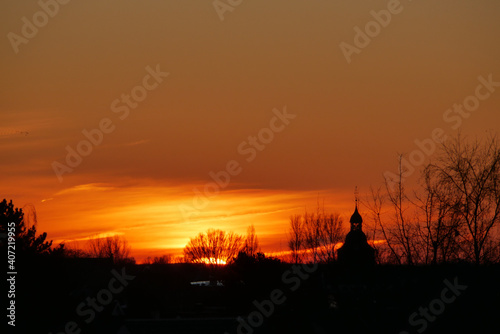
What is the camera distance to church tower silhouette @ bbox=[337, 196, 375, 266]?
97562 mm

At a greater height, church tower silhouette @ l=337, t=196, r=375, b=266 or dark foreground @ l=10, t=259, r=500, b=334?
church tower silhouette @ l=337, t=196, r=375, b=266

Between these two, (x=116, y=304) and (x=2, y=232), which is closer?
(x=2, y=232)

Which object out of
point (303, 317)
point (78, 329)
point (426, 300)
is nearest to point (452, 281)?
point (426, 300)

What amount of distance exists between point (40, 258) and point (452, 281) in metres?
23.9

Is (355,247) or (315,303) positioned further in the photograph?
(355,247)

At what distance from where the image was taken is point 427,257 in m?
55.7

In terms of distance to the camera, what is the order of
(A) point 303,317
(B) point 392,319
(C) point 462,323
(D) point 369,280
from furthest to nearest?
(D) point 369,280 → (A) point 303,317 → (B) point 392,319 → (C) point 462,323

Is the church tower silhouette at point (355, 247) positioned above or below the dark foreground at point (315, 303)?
above

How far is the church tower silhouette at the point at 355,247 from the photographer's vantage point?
3841 inches

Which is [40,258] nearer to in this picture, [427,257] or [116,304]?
[116,304]

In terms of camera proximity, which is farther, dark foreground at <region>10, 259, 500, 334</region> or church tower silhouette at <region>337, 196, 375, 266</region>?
church tower silhouette at <region>337, 196, 375, 266</region>

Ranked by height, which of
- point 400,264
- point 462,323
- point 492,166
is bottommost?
point 462,323

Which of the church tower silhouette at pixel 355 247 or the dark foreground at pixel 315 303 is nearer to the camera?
the dark foreground at pixel 315 303

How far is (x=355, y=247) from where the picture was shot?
9919cm
